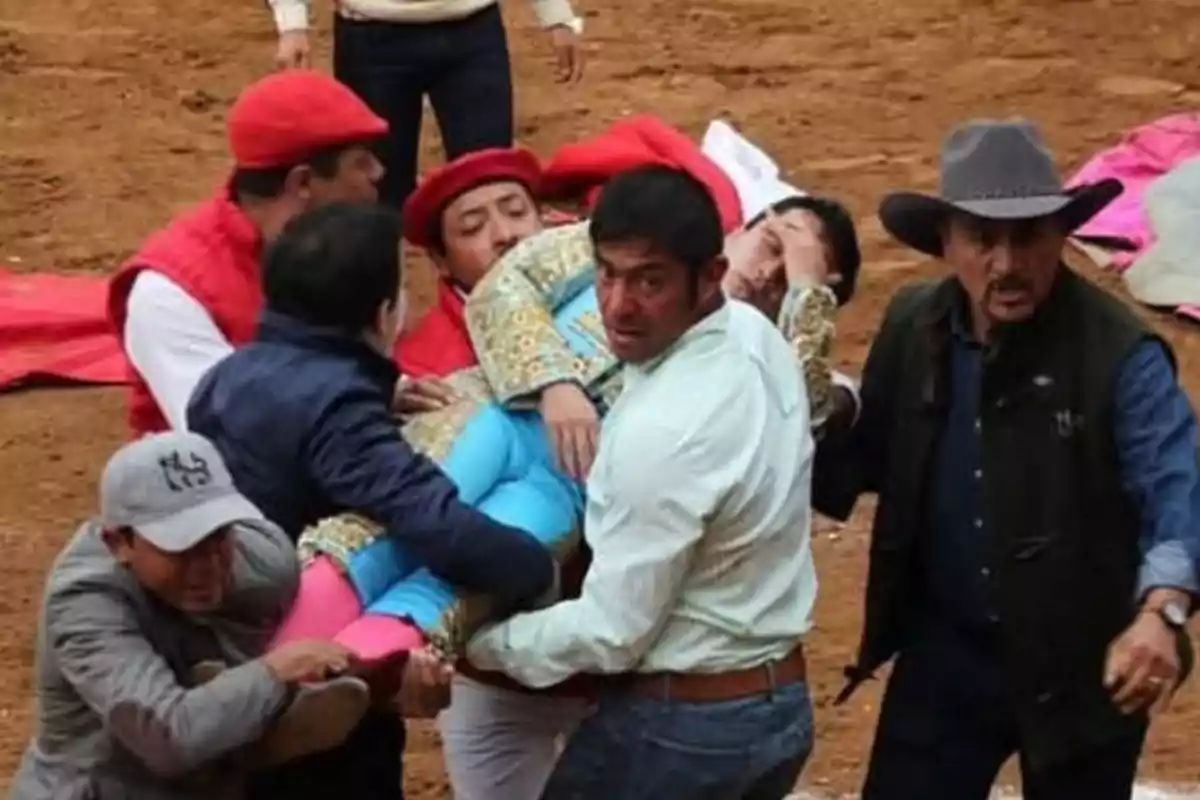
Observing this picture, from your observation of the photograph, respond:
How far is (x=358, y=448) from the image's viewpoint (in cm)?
388

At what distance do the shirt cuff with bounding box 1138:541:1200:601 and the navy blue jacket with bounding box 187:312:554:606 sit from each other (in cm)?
87

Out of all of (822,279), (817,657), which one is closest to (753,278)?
(822,279)

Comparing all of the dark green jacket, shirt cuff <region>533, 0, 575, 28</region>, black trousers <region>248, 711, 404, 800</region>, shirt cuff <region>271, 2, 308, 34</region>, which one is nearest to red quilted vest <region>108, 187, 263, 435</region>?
black trousers <region>248, 711, 404, 800</region>

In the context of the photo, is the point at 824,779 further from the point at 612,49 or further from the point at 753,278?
the point at 612,49

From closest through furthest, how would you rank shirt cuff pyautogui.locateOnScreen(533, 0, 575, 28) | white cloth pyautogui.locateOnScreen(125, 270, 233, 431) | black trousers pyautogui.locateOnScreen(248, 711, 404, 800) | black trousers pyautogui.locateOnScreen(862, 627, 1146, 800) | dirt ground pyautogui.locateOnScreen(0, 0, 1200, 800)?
black trousers pyautogui.locateOnScreen(248, 711, 404, 800) → black trousers pyautogui.locateOnScreen(862, 627, 1146, 800) → white cloth pyautogui.locateOnScreen(125, 270, 233, 431) → shirt cuff pyautogui.locateOnScreen(533, 0, 575, 28) → dirt ground pyautogui.locateOnScreen(0, 0, 1200, 800)

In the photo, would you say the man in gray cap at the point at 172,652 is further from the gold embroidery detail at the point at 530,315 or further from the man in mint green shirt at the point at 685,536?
the gold embroidery detail at the point at 530,315

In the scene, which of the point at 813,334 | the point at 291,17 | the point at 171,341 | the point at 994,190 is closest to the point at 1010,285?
the point at 994,190

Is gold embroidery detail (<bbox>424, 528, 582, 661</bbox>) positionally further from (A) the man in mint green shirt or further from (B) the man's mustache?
(B) the man's mustache

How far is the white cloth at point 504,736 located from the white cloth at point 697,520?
0.61m

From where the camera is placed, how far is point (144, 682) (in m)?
3.69

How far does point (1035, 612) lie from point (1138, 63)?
7151 mm

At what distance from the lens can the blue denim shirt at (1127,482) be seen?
13.0ft

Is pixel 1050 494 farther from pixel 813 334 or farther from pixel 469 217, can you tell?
pixel 469 217

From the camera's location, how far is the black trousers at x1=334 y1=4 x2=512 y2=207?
6.57 metres
